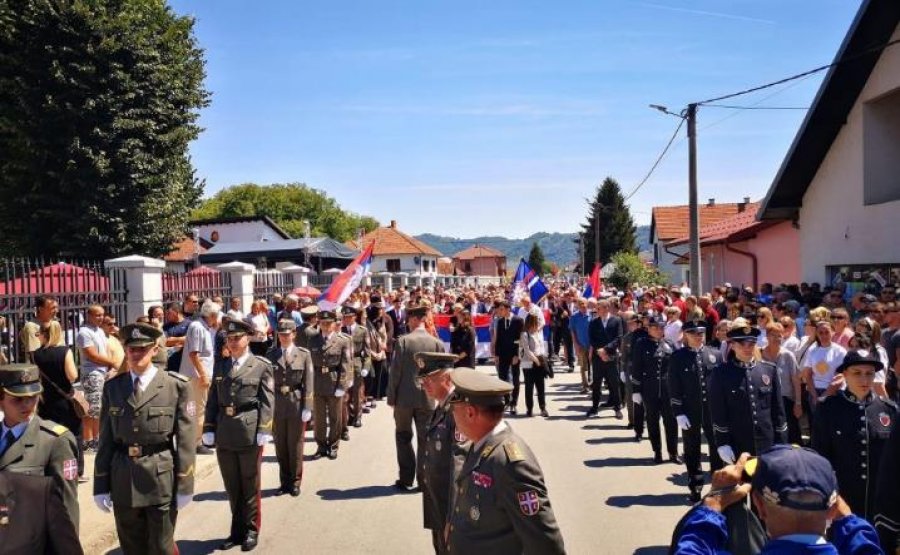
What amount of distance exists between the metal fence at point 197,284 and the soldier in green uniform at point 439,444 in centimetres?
899

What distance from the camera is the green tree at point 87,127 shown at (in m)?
19.6

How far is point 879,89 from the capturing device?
15.2 m

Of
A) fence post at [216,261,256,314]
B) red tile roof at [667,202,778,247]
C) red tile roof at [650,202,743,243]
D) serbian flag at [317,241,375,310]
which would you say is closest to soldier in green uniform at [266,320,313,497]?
serbian flag at [317,241,375,310]

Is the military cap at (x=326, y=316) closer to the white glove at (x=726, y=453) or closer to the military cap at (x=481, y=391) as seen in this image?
the white glove at (x=726, y=453)

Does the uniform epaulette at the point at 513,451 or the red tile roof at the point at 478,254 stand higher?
the red tile roof at the point at 478,254

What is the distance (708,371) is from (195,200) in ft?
71.1

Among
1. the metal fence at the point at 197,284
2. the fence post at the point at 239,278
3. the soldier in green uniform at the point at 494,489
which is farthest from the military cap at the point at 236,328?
the fence post at the point at 239,278

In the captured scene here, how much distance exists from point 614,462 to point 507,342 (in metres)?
3.87

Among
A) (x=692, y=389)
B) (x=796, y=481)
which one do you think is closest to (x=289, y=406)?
(x=692, y=389)

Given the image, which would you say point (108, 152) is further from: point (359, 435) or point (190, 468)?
point (190, 468)

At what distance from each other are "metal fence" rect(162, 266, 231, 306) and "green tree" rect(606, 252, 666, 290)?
2449 cm

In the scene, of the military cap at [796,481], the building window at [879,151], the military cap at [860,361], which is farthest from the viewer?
→ the building window at [879,151]

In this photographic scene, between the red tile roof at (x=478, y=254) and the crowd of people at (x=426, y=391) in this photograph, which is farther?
the red tile roof at (x=478, y=254)

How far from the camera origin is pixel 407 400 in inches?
Answer: 331
